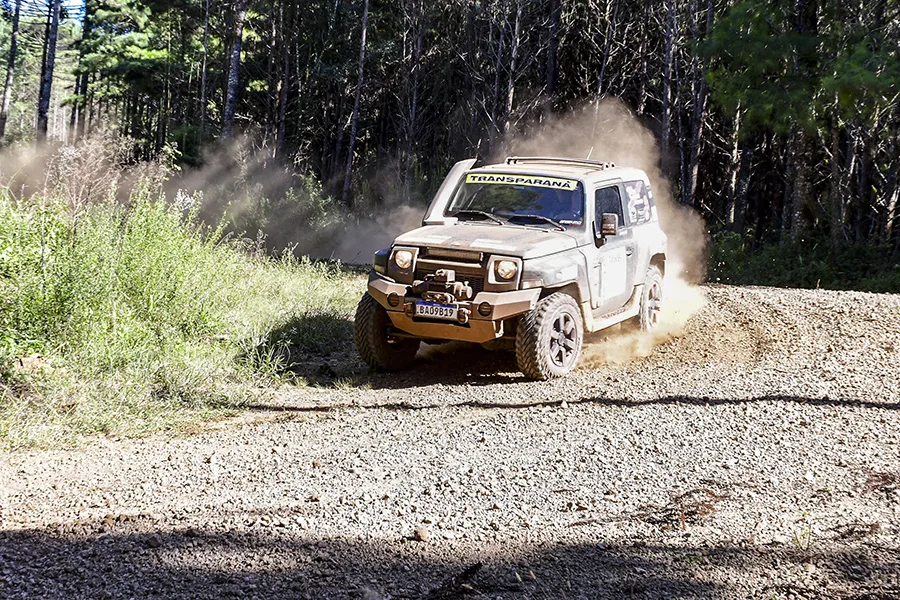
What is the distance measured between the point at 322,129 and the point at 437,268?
1373 inches

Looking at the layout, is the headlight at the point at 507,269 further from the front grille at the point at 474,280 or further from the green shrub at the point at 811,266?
the green shrub at the point at 811,266

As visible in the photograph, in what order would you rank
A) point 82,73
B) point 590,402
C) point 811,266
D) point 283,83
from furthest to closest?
point 82,73, point 283,83, point 811,266, point 590,402

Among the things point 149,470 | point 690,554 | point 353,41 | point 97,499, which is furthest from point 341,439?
point 353,41

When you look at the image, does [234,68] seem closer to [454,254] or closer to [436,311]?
[454,254]

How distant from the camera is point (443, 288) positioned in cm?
877

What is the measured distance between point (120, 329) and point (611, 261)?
16.3ft

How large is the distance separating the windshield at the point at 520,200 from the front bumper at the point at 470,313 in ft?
3.56

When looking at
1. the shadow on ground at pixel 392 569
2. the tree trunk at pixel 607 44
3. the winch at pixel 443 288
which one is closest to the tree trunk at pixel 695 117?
the tree trunk at pixel 607 44

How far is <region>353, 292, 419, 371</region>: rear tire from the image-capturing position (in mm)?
9305

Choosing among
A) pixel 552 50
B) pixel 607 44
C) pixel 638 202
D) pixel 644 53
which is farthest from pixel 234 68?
pixel 638 202

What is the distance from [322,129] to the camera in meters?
42.4

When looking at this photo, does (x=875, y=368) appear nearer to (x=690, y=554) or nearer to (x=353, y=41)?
(x=690, y=554)

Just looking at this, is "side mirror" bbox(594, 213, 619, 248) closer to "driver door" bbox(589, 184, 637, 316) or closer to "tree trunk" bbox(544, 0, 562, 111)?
"driver door" bbox(589, 184, 637, 316)

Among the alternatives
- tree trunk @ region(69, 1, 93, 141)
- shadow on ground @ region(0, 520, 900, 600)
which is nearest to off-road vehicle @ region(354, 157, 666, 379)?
shadow on ground @ region(0, 520, 900, 600)
